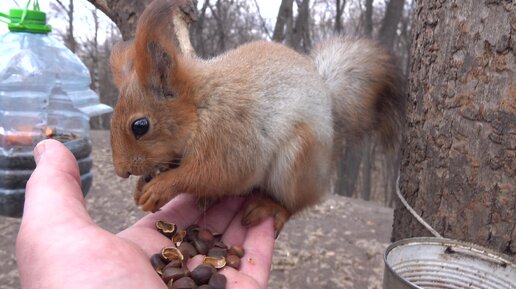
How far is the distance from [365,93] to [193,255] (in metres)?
1.10

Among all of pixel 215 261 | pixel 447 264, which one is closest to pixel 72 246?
pixel 215 261

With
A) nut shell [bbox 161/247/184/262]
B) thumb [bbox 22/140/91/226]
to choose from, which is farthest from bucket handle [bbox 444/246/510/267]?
thumb [bbox 22/140/91/226]

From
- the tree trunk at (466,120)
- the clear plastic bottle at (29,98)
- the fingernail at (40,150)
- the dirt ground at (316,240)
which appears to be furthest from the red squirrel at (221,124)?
the dirt ground at (316,240)

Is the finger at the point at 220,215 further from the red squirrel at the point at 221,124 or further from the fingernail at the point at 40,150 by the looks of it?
the fingernail at the point at 40,150

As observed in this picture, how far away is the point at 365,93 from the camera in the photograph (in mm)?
2271

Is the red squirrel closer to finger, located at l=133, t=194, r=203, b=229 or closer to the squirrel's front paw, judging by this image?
the squirrel's front paw

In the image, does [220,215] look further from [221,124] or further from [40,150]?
[40,150]

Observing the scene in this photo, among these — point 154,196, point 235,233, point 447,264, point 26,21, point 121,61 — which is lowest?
point 235,233

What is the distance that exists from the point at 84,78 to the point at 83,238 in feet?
5.59

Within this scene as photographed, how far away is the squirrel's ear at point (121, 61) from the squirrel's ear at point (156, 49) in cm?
14

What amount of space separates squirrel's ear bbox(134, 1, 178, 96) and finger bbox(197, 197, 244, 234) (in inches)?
20.8

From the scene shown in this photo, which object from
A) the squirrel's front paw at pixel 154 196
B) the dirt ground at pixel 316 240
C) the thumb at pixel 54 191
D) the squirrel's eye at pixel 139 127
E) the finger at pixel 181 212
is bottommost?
the dirt ground at pixel 316 240

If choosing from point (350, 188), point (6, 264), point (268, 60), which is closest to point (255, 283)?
point (268, 60)

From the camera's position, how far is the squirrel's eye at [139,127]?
1630mm
